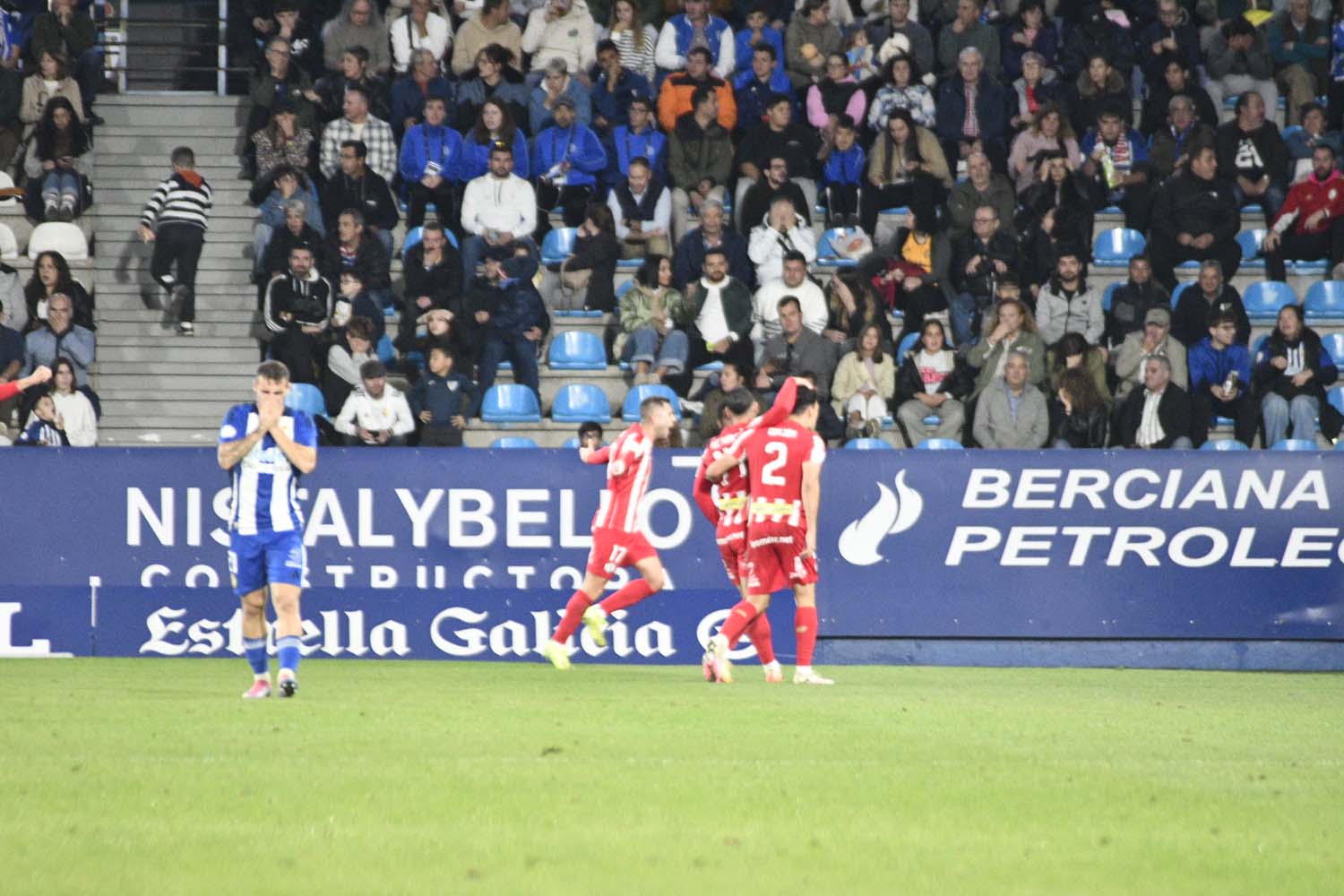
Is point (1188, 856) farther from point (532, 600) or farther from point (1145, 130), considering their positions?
point (1145, 130)

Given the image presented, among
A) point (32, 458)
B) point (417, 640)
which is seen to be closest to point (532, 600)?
point (417, 640)

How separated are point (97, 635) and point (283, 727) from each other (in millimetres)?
7425

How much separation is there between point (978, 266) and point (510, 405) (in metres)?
5.08

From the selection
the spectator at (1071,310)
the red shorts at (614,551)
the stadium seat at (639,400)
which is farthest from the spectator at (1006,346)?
the red shorts at (614,551)

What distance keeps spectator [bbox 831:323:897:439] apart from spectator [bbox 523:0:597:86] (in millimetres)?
5441

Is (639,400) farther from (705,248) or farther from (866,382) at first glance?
(866,382)

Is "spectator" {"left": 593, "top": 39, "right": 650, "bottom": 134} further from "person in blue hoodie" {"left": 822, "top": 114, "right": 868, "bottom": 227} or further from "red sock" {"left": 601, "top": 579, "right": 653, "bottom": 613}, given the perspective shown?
"red sock" {"left": 601, "top": 579, "right": 653, "bottom": 613}

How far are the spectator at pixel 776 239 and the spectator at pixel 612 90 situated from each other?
7.88 feet

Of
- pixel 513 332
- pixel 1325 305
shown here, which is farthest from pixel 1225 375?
pixel 513 332

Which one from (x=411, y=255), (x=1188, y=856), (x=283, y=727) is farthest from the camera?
(x=411, y=255)

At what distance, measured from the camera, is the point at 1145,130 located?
71.2 feet

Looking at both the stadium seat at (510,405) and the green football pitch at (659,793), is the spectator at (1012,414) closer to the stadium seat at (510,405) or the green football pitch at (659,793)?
the stadium seat at (510,405)

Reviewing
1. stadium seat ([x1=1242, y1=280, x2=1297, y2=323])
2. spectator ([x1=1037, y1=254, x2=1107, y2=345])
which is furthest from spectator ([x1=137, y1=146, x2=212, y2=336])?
stadium seat ([x1=1242, y1=280, x2=1297, y2=323])

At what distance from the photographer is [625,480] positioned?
562 inches
